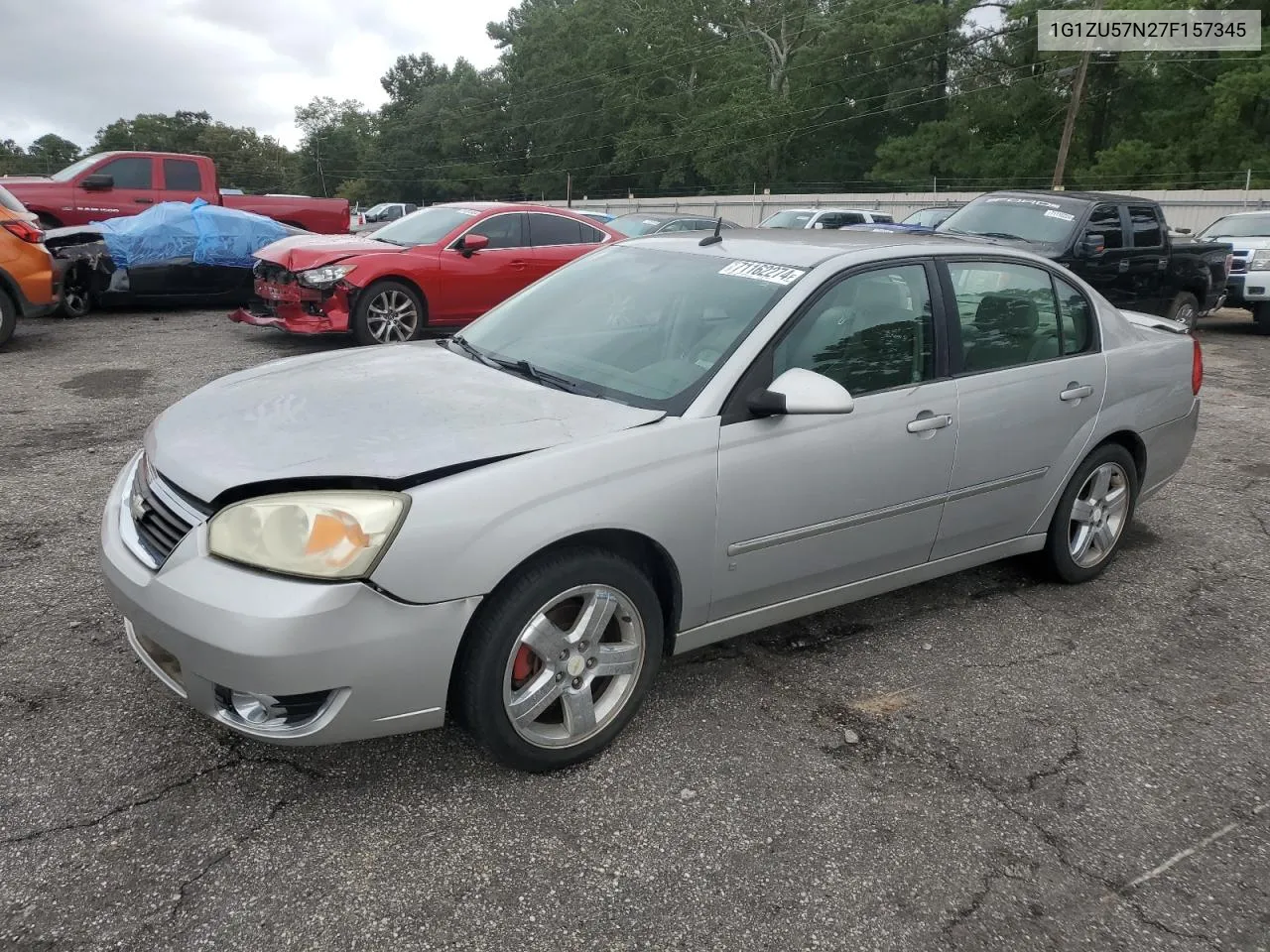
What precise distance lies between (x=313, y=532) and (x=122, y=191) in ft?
43.8

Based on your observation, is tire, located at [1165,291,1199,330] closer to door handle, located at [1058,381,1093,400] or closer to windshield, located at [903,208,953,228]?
windshield, located at [903,208,953,228]

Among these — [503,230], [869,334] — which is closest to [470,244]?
[503,230]

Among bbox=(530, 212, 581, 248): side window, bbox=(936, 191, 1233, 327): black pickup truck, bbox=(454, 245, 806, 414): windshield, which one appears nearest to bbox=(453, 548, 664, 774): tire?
bbox=(454, 245, 806, 414): windshield

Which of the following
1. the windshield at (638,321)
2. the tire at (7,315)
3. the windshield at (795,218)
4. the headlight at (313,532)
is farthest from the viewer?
the windshield at (795,218)

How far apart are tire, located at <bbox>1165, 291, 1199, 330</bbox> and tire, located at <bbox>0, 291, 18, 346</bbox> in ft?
40.7

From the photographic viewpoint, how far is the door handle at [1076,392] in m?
4.10

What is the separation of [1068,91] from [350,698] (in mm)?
52866

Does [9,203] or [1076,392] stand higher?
[9,203]

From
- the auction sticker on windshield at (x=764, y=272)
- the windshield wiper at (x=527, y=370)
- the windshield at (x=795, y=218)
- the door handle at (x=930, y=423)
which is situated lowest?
the door handle at (x=930, y=423)

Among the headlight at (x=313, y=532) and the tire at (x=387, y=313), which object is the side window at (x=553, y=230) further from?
the headlight at (x=313, y=532)

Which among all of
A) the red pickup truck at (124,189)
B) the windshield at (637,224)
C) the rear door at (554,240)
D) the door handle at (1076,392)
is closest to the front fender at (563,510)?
the door handle at (1076,392)

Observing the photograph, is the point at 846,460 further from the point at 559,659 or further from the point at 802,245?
the point at 559,659

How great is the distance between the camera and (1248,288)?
13656mm

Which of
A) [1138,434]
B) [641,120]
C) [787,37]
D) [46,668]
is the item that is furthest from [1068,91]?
[46,668]
